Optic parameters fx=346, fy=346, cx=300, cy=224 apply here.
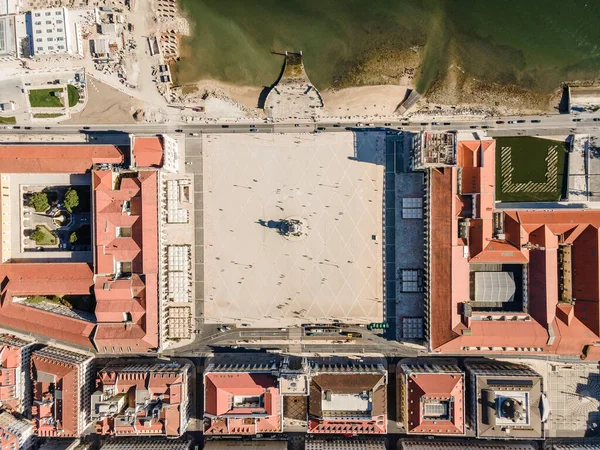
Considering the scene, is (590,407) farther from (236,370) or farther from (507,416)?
(236,370)

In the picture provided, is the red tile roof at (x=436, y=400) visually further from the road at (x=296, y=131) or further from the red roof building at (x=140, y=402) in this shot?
the red roof building at (x=140, y=402)

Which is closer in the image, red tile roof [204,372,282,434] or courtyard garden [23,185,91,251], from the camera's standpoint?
red tile roof [204,372,282,434]

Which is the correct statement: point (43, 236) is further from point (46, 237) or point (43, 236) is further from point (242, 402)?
point (242, 402)

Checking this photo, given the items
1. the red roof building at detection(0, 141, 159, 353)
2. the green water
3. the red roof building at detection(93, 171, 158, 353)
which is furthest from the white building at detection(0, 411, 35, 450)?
the green water

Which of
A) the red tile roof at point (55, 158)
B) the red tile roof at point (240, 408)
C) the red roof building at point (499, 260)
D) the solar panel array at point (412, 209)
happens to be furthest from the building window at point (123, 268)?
the red roof building at point (499, 260)

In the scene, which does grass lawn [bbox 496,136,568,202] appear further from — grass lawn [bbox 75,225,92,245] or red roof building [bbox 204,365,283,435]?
grass lawn [bbox 75,225,92,245]

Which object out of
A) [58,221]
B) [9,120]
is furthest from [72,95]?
[58,221]
